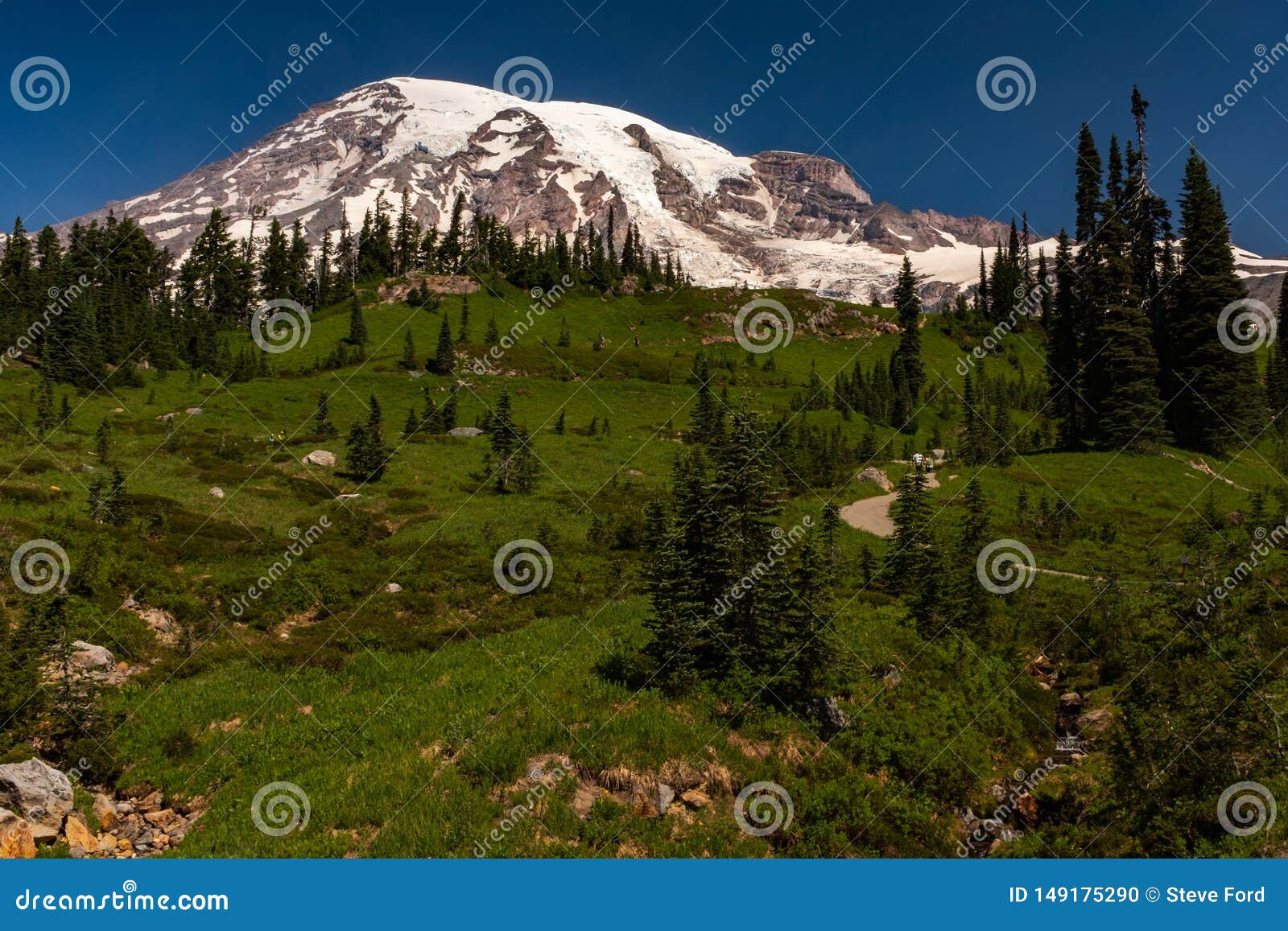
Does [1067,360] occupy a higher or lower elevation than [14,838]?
higher

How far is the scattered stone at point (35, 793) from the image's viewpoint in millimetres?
10695

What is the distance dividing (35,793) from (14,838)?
1.07 meters

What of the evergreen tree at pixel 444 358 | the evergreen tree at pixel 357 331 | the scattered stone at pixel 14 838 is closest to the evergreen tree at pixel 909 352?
the evergreen tree at pixel 444 358

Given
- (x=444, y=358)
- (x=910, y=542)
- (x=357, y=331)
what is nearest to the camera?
(x=910, y=542)

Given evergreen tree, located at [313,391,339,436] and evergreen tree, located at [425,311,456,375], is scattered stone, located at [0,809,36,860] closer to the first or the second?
evergreen tree, located at [313,391,339,436]

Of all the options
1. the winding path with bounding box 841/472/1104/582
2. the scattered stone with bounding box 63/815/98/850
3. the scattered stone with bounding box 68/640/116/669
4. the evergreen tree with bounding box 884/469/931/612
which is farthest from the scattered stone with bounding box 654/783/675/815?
the winding path with bounding box 841/472/1104/582

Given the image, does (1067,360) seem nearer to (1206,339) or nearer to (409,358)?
(1206,339)

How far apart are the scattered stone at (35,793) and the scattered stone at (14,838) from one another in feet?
1.26

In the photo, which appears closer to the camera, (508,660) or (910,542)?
(508,660)

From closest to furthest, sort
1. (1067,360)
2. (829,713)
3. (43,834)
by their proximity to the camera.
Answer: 1. (43,834)
2. (829,713)
3. (1067,360)

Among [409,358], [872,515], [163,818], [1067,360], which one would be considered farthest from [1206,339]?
[409,358]

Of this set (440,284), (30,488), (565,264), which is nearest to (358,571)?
(30,488)

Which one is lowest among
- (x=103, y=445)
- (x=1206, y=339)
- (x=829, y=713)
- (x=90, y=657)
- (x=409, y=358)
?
(x=103, y=445)

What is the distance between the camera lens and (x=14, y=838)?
9.98m
